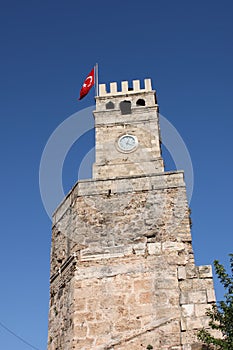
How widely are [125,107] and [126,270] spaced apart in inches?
655

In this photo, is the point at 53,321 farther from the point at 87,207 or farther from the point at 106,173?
the point at 106,173

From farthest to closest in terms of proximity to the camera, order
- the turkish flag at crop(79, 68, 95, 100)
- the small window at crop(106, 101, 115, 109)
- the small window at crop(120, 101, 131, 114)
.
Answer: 1. the small window at crop(106, 101, 115, 109)
2. the small window at crop(120, 101, 131, 114)
3. the turkish flag at crop(79, 68, 95, 100)

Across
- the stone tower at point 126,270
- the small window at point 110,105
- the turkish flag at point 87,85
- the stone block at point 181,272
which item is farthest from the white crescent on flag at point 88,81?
the stone block at point 181,272

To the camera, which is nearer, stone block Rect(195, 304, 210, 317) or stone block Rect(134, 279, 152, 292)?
stone block Rect(195, 304, 210, 317)

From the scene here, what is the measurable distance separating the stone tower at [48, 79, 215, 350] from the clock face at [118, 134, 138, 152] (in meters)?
11.9

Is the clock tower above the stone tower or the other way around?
above

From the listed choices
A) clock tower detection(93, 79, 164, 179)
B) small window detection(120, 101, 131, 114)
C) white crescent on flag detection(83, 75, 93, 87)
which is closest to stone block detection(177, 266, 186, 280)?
clock tower detection(93, 79, 164, 179)

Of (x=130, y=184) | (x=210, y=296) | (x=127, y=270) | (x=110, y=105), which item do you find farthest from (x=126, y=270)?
(x=110, y=105)

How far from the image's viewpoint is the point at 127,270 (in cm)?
760

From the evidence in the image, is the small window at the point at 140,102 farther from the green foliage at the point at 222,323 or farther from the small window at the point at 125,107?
the green foliage at the point at 222,323

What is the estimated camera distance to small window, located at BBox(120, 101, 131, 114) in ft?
76.1

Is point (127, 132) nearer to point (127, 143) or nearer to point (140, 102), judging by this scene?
point (127, 143)

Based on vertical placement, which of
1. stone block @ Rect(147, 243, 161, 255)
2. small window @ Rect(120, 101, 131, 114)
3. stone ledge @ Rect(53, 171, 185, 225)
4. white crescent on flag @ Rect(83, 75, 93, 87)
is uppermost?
small window @ Rect(120, 101, 131, 114)

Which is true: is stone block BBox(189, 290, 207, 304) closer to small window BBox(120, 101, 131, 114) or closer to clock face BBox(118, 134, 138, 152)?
clock face BBox(118, 134, 138, 152)
